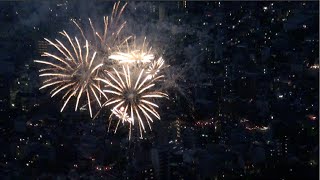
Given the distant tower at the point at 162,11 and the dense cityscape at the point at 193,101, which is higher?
the distant tower at the point at 162,11

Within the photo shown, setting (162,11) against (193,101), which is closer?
(193,101)

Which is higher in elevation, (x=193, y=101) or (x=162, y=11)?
(x=162, y=11)

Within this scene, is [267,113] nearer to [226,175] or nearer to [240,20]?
[226,175]

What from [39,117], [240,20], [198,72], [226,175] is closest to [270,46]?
[240,20]

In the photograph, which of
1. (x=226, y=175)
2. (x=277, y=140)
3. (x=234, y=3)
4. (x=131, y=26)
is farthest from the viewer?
(x=234, y=3)

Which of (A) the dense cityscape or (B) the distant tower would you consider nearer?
(A) the dense cityscape

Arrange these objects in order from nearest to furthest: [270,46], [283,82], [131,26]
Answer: [131,26] < [283,82] < [270,46]

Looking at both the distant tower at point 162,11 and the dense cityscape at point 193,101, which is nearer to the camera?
the dense cityscape at point 193,101

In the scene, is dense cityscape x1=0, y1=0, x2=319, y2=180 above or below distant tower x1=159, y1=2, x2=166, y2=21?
below
